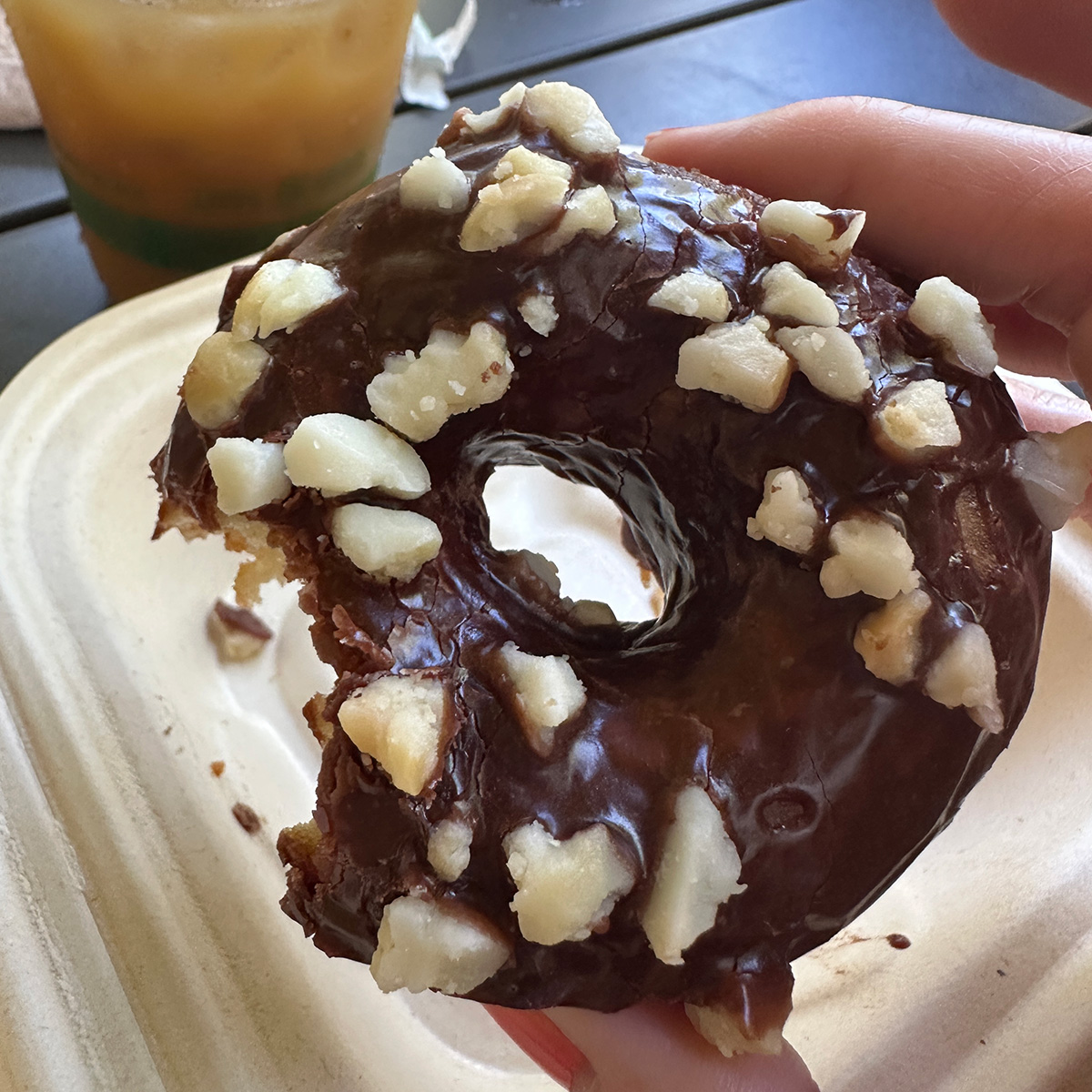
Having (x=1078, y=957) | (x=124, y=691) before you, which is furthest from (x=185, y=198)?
(x=1078, y=957)

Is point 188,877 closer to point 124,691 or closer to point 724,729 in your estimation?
point 124,691

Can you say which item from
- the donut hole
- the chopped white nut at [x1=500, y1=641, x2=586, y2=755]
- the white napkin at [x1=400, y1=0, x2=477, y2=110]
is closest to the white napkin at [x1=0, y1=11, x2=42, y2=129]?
the white napkin at [x1=400, y1=0, x2=477, y2=110]

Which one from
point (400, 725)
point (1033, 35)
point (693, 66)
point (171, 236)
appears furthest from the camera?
point (693, 66)

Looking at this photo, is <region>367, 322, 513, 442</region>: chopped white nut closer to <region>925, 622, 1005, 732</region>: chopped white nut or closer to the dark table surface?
<region>925, 622, 1005, 732</region>: chopped white nut

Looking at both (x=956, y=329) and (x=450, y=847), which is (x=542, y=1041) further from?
(x=956, y=329)

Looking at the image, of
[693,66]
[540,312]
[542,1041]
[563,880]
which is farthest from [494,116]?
[693,66]

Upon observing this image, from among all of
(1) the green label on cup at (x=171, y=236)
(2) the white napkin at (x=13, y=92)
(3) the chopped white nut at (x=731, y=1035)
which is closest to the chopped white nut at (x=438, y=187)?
(3) the chopped white nut at (x=731, y=1035)
